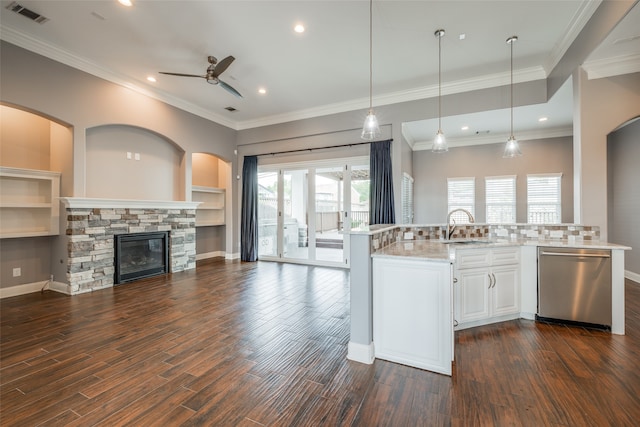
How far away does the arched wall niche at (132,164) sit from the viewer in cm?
459

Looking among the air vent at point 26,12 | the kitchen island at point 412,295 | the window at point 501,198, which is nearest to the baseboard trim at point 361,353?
the kitchen island at point 412,295

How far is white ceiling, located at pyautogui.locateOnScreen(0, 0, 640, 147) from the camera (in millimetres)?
3082

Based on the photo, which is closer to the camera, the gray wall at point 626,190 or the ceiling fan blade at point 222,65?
the ceiling fan blade at point 222,65

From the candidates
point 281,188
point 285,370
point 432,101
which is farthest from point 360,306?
point 281,188

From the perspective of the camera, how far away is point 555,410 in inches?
66.2

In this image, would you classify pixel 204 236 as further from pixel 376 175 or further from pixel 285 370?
pixel 285 370

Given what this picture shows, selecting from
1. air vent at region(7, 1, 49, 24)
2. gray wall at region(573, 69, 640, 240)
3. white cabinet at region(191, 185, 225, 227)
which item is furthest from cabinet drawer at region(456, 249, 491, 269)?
white cabinet at region(191, 185, 225, 227)

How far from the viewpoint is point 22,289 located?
4031mm

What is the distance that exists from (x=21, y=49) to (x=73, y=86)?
614 millimetres

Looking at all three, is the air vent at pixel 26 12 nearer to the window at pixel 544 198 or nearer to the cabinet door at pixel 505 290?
the cabinet door at pixel 505 290

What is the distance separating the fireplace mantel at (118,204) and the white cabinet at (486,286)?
518 centimetres

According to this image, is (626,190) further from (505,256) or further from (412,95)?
(412,95)

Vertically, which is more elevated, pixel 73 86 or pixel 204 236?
pixel 73 86

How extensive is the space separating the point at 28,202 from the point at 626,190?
32.4 feet
